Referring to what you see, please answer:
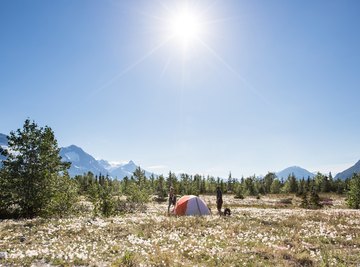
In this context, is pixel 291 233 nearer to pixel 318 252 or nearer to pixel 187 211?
pixel 318 252

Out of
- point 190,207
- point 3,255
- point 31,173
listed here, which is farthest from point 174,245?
point 31,173

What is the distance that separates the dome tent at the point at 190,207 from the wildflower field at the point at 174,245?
792 cm

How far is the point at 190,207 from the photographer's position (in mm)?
31219

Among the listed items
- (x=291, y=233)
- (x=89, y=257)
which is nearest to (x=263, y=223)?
(x=291, y=233)

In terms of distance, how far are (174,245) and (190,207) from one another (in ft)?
51.6

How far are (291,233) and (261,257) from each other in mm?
7184

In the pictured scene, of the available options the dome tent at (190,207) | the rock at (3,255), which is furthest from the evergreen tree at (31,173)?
the rock at (3,255)

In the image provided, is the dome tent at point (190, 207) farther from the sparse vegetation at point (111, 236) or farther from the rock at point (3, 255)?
the rock at point (3, 255)

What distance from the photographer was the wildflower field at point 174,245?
504 inches

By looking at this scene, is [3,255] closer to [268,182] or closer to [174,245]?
[174,245]

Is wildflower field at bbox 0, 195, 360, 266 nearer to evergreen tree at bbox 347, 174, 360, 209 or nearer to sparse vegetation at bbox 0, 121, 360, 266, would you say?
sparse vegetation at bbox 0, 121, 360, 266

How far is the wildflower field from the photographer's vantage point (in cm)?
1281

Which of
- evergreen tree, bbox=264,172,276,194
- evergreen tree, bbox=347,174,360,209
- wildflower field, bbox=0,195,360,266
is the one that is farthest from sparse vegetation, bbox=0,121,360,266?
evergreen tree, bbox=264,172,276,194

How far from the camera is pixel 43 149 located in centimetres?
3066
